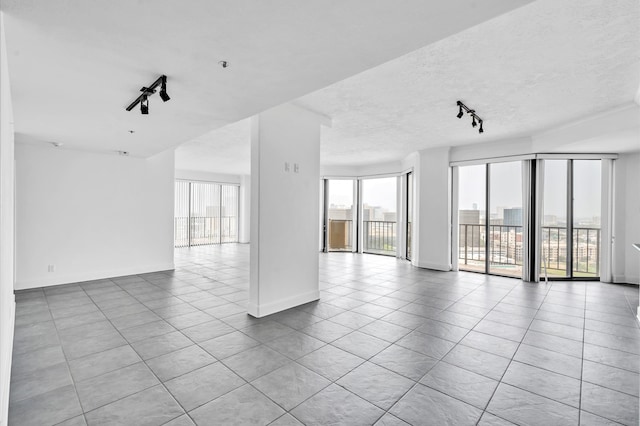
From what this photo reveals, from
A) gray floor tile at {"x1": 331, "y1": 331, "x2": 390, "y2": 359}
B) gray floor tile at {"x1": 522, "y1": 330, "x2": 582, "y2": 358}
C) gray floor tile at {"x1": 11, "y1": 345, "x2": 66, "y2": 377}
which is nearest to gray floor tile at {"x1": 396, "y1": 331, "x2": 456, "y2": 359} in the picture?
gray floor tile at {"x1": 331, "y1": 331, "x2": 390, "y2": 359}

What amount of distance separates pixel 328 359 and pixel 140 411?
141 centimetres

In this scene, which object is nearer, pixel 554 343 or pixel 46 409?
pixel 46 409

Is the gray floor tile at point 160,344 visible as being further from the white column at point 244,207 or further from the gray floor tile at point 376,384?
the white column at point 244,207

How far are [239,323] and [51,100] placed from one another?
2.81m

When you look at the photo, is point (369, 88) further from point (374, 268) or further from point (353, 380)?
point (374, 268)

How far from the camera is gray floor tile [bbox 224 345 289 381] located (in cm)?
245

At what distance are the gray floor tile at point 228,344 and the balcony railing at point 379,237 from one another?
6536 mm

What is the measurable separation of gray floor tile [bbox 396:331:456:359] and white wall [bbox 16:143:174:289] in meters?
5.26

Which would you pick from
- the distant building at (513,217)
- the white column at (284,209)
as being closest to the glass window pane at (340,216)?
the distant building at (513,217)

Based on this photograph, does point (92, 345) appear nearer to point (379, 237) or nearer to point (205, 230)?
point (379, 237)

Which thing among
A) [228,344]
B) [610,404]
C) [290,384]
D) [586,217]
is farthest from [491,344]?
[586,217]

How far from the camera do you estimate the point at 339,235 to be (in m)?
9.93

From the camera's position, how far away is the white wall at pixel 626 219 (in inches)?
213

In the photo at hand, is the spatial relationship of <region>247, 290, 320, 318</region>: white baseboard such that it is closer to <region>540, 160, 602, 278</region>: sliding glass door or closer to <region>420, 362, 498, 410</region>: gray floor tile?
<region>420, 362, 498, 410</region>: gray floor tile
